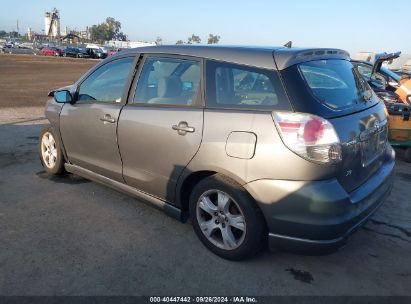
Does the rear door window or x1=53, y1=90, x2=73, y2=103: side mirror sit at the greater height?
the rear door window

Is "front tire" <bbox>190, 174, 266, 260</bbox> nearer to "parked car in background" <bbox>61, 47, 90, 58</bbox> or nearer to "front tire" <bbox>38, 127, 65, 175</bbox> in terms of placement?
"front tire" <bbox>38, 127, 65, 175</bbox>

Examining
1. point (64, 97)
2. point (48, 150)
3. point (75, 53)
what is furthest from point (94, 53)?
point (64, 97)

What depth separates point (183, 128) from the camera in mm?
3297

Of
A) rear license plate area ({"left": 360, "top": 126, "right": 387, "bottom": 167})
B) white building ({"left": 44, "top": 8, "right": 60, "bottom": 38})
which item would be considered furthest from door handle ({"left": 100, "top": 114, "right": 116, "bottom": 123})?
white building ({"left": 44, "top": 8, "right": 60, "bottom": 38})

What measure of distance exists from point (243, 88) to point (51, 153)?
10.3 feet

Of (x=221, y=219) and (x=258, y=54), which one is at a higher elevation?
(x=258, y=54)

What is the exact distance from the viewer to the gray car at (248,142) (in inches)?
110

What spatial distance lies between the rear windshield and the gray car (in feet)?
0.04

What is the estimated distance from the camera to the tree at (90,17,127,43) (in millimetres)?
139000

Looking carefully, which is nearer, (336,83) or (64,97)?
(336,83)

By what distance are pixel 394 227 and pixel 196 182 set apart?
6.85 feet

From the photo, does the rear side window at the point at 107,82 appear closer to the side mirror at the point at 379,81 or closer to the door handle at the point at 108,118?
the door handle at the point at 108,118

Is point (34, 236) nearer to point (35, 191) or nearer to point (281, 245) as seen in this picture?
point (35, 191)

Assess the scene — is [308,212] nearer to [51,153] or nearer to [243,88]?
[243,88]
